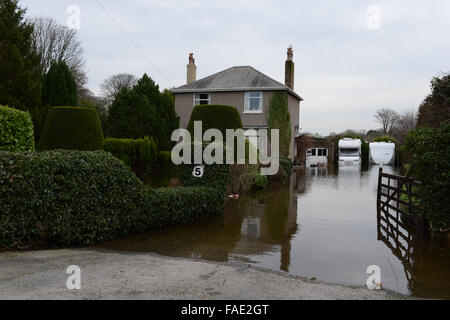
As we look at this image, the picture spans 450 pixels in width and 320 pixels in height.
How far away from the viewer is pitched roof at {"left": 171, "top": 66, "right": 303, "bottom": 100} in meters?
29.5

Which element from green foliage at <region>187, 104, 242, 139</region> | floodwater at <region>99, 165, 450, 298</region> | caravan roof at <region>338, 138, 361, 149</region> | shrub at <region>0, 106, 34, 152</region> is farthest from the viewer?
caravan roof at <region>338, 138, 361, 149</region>

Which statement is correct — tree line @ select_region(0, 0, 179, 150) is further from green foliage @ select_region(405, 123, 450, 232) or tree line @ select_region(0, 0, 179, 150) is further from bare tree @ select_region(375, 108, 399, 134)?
bare tree @ select_region(375, 108, 399, 134)

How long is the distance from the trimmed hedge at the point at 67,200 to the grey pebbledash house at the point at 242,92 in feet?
73.7

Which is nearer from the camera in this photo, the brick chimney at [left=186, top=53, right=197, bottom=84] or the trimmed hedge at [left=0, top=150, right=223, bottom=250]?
the trimmed hedge at [left=0, top=150, right=223, bottom=250]

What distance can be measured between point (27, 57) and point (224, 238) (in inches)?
784

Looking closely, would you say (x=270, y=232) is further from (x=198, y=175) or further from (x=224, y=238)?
(x=198, y=175)

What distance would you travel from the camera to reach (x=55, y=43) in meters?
34.2

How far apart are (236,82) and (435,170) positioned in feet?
80.2

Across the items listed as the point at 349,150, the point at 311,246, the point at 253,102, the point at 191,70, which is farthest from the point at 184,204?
the point at 349,150

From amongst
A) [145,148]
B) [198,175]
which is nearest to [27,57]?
[145,148]

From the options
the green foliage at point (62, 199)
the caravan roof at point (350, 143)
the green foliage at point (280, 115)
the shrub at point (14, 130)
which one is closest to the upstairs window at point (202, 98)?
the green foliage at point (280, 115)

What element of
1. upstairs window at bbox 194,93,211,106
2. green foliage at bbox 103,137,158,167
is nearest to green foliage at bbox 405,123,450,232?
green foliage at bbox 103,137,158,167

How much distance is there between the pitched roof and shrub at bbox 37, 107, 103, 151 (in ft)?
52.5
